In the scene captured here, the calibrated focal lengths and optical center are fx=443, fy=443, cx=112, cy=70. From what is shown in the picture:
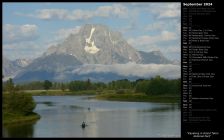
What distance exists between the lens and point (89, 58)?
26.6 ft

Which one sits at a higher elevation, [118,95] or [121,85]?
[121,85]

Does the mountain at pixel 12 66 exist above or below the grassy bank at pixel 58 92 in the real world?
above

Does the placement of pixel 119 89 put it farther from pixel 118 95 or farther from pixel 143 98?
pixel 143 98

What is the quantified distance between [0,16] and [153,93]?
3.39m

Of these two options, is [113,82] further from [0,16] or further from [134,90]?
[0,16]

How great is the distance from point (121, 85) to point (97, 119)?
3.05ft

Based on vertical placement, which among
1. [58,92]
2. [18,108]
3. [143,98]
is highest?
[58,92]

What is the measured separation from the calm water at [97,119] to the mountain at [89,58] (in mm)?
486

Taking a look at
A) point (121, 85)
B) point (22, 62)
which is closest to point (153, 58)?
point (121, 85)

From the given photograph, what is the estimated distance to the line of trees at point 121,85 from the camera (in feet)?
26.5

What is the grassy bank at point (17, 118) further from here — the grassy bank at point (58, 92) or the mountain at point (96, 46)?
the mountain at point (96, 46)

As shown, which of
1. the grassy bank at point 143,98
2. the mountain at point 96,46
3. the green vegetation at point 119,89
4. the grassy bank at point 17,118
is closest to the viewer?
the grassy bank at point 17,118

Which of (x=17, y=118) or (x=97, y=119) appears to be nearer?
(x=17, y=118)

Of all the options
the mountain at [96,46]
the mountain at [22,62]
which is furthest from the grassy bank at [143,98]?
the mountain at [22,62]
